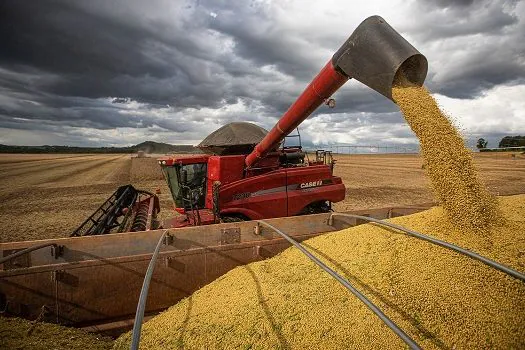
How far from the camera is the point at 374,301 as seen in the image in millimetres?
2791

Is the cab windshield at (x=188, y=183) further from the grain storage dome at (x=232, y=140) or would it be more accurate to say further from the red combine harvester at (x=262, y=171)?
the grain storage dome at (x=232, y=140)

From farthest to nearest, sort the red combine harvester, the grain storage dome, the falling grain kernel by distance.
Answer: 1. the grain storage dome
2. the red combine harvester
3. the falling grain kernel

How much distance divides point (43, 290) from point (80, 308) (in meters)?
0.44

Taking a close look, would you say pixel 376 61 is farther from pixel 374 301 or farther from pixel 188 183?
pixel 188 183

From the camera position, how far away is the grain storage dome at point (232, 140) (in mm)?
6633

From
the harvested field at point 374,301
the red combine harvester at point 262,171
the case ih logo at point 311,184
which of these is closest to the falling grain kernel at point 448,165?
the harvested field at point 374,301

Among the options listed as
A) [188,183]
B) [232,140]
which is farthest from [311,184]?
[188,183]

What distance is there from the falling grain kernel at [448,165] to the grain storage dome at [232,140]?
11.6ft

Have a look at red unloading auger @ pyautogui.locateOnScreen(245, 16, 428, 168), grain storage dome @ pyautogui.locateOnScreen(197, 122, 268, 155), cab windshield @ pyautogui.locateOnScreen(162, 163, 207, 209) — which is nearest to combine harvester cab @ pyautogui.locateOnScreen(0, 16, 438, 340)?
red unloading auger @ pyautogui.locateOnScreen(245, 16, 428, 168)

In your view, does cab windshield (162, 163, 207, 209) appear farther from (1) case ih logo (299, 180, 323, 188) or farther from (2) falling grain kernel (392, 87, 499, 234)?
(2) falling grain kernel (392, 87, 499, 234)

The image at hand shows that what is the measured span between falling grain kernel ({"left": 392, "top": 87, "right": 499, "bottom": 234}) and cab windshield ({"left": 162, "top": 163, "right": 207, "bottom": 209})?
3.86 meters

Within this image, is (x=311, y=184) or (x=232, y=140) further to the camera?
(x=311, y=184)

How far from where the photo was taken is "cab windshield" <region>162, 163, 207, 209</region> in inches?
245

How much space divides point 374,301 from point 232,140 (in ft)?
14.9
